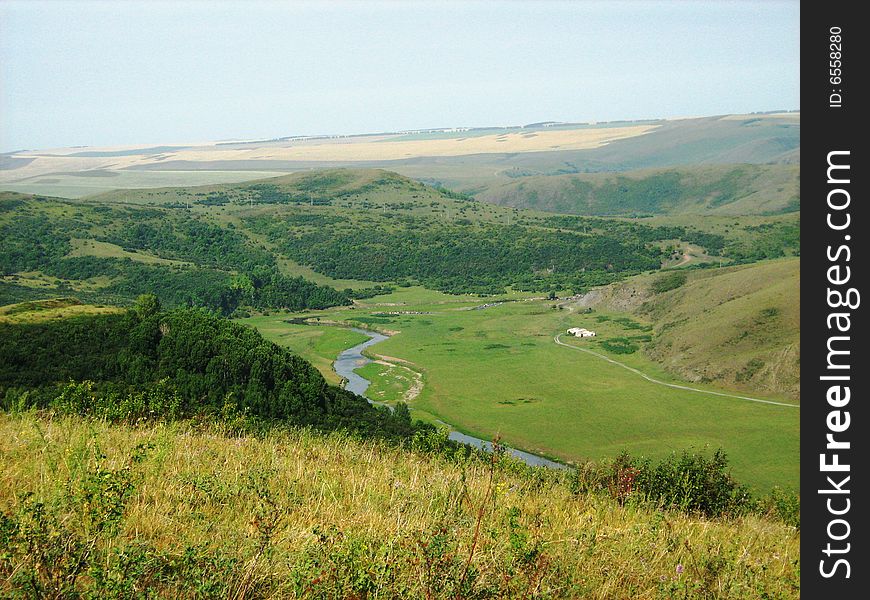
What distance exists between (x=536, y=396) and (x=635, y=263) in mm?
116784

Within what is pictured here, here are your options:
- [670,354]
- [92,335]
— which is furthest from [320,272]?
[92,335]

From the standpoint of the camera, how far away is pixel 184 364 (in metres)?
48.3

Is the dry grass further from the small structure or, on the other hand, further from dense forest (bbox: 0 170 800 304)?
the small structure

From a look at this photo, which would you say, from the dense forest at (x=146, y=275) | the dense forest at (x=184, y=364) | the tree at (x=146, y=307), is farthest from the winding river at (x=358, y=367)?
the dense forest at (x=146, y=275)

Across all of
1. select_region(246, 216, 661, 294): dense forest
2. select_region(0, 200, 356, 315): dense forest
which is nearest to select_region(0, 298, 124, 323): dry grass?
select_region(0, 200, 356, 315): dense forest

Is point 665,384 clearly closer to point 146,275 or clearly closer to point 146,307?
point 146,307

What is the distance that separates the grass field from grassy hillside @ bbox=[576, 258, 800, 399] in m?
3.46

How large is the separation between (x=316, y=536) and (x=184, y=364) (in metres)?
45.0

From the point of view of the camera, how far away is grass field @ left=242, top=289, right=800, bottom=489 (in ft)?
195

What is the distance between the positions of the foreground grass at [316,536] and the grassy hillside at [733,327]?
59.9 meters

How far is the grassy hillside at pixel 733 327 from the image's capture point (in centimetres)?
7775
